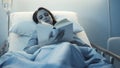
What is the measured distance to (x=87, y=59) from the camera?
1644mm

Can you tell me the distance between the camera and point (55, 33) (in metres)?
1.81

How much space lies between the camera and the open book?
71.7 inches

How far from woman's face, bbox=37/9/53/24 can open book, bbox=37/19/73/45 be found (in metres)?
0.30

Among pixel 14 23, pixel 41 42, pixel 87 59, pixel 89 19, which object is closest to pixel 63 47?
pixel 87 59

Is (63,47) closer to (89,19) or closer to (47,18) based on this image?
(47,18)

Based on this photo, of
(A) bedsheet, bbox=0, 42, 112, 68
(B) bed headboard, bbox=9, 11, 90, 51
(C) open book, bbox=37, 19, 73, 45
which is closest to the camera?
(A) bedsheet, bbox=0, 42, 112, 68

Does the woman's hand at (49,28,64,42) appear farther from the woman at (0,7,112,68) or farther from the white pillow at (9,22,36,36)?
the white pillow at (9,22,36,36)

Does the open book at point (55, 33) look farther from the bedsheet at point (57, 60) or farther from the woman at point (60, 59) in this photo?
the bedsheet at point (57, 60)

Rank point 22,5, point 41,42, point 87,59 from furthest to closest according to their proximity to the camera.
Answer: point 22,5, point 41,42, point 87,59

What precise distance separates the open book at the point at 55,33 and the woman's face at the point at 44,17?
0.97 ft

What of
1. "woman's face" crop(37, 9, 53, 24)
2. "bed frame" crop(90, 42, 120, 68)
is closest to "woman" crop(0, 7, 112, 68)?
"bed frame" crop(90, 42, 120, 68)

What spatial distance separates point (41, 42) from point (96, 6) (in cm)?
112

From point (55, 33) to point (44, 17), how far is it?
1.54 feet

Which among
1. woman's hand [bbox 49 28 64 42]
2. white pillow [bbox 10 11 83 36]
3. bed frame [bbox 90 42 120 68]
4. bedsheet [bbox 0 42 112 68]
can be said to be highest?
white pillow [bbox 10 11 83 36]
